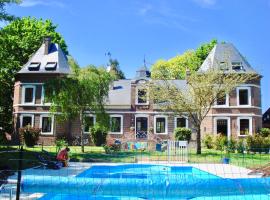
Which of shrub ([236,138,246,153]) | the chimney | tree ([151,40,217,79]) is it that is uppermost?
tree ([151,40,217,79])

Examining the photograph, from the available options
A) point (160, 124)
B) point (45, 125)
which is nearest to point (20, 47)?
point (45, 125)

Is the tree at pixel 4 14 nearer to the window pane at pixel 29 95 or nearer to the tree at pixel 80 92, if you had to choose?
the tree at pixel 80 92

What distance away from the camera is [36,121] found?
36.2m

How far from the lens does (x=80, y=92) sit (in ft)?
89.0

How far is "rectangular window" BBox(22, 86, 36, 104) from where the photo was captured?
1441 inches

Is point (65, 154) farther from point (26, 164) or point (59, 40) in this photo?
point (59, 40)

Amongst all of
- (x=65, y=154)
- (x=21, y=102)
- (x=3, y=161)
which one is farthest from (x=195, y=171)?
(x=21, y=102)

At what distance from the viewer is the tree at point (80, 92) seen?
27.0m

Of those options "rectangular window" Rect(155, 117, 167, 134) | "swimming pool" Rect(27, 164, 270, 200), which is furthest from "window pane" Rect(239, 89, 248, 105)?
"swimming pool" Rect(27, 164, 270, 200)

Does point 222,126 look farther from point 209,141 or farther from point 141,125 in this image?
point 141,125

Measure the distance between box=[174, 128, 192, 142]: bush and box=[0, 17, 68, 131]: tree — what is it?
19110 mm

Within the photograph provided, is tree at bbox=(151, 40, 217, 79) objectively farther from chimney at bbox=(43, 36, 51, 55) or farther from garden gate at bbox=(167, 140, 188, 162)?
garden gate at bbox=(167, 140, 188, 162)

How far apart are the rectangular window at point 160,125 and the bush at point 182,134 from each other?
10.4ft

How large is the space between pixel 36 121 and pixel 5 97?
293 inches
